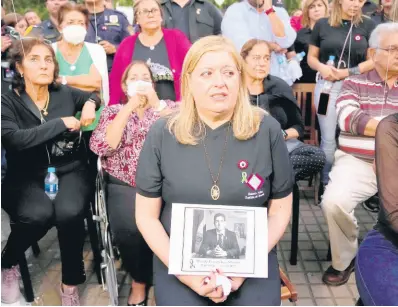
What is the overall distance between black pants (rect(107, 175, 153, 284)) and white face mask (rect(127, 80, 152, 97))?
2.04ft

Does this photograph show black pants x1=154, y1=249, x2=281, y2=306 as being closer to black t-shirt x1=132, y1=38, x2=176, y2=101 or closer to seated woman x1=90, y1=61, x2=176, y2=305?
seated woman x1=90, y1=61, x2=176, y2=305

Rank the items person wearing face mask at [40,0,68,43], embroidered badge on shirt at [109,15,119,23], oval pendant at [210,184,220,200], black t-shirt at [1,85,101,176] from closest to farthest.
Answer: oval pendant at [210,184,220,200], black t-shirt at [1,85,101,176], person wearing face mask at [40,0,68,43], embroidered badge on shirt at [109,15,119,23]

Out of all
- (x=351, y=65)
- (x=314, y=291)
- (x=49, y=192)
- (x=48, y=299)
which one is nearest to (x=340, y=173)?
(x=314, y=291)

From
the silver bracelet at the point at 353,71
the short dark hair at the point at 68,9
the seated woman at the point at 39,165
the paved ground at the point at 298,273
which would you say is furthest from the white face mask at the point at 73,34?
the silver bracelet at the point at 353,71

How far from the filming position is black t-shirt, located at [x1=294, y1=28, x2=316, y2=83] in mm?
5145

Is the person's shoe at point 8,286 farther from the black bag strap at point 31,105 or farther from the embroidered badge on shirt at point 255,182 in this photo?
the embroidered badge on shirt at point 255,182

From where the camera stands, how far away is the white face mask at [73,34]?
149 inches

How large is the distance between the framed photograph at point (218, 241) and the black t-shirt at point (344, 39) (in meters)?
2.70

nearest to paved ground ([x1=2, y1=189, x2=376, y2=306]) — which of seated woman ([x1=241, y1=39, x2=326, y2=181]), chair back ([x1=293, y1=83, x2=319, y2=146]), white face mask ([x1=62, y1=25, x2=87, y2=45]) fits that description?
seated woman ([x1=241, y1=39, x2=326, y2=181])

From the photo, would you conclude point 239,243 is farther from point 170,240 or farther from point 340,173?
point 340,173

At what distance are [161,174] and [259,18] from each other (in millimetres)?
2576

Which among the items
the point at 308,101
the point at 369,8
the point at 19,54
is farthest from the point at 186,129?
the point at 369,8

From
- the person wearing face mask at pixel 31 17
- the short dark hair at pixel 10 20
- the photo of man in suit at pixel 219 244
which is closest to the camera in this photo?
the photo of man in suit at pixel 219 244

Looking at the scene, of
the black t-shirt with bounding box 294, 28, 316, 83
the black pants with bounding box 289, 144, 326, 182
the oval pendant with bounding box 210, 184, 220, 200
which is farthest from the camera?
the black t-shirt with bounding box 294, 28, 316, 83
